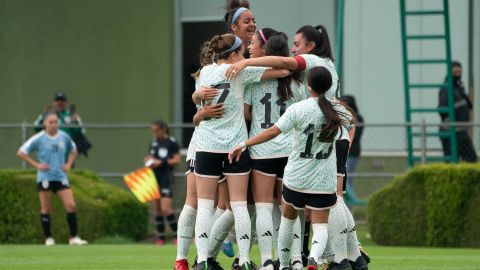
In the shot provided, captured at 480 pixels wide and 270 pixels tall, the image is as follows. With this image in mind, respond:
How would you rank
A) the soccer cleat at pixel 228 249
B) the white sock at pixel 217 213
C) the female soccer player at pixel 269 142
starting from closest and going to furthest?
the female soccer player at pixel 269 142 → the white sock at pixel 217 213 → the soccer cleat at pixel 228 249

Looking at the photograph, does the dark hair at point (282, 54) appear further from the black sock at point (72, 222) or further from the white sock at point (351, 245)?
the black sock at point (72, 222)

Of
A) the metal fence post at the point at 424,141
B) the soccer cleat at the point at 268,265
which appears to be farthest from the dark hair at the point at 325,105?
the metal fence post at the point at 424,141

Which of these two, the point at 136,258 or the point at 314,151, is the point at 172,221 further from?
the point at 314,151

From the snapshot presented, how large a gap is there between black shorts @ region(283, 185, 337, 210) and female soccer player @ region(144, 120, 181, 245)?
9856 millimetres

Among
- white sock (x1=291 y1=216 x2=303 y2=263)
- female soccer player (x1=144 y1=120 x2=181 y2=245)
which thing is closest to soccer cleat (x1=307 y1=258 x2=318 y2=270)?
white sock (x1=291 y1=216 x2=303 y2=263)

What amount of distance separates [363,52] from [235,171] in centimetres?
1240

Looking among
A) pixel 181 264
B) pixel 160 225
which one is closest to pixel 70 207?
pixel 160 225

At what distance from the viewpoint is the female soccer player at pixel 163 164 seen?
67.3ft

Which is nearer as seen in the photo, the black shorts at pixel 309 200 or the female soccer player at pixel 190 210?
the black shorts at pixel 309 200

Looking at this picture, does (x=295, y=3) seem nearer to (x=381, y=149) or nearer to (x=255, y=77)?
(x=381, y=149)

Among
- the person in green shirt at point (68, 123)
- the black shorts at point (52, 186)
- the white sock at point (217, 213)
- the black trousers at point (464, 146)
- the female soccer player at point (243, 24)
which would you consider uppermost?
the female soccer player at point (243, 24)

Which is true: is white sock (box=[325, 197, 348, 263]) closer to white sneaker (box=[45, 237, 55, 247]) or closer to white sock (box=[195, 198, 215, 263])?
white sock (box=[195, 198, 215, 263])

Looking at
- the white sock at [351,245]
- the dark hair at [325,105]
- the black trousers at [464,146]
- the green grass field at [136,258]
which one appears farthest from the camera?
the black trousers at [464,146]

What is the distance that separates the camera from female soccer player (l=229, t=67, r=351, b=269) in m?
10.6
